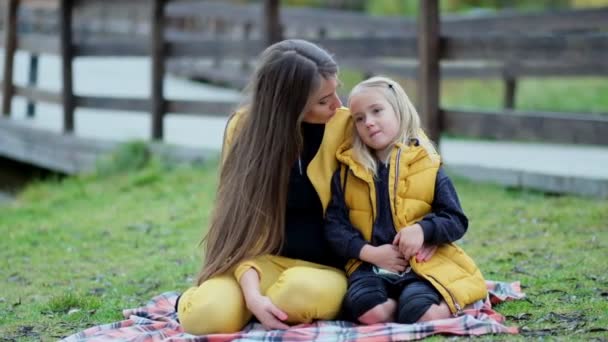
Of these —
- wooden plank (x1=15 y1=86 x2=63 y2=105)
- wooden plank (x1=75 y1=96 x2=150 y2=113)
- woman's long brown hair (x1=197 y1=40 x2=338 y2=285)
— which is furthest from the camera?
wooden plank (x1=15 y1=86 x2=63 y2=105)

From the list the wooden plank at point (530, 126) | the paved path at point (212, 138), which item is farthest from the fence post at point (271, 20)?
the wooden plank at point (530, 126)

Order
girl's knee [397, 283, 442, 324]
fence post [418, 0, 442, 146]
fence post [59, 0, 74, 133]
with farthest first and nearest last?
1. fence post [59, 0, 74, 133]
2. fence post [418, 0, 442, 146]
3. girl's knee [397, 283, 442, 324]

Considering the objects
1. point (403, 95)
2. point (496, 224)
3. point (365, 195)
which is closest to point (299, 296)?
point (365, 195)

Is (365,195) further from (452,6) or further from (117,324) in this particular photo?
(452,6)

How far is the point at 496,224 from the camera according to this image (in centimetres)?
632

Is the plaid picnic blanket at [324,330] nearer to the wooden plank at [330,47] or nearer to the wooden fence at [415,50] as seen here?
the wooden fence at [415,50]

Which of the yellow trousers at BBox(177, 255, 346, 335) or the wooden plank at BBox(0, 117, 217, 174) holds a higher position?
the yellow trousers at BBox(177, 255, 346, 335)

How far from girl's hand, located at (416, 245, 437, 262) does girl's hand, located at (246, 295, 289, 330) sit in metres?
0.52

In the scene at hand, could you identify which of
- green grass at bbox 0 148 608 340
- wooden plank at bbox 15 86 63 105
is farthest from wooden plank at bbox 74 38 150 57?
green grass at bbox 0 148 608 340

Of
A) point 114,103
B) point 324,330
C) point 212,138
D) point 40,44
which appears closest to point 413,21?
point 212,138

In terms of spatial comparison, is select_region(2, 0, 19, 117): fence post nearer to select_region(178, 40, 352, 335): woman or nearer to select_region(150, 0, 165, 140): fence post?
select_region(150, 0, 165, 140): fence post

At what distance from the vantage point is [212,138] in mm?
10812

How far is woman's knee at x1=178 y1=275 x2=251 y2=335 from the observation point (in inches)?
150

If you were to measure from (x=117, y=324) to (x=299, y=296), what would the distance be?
84cm
